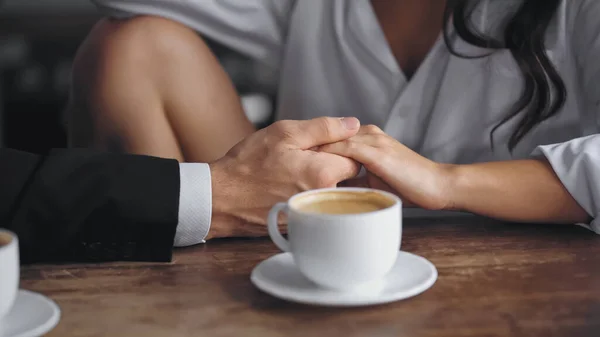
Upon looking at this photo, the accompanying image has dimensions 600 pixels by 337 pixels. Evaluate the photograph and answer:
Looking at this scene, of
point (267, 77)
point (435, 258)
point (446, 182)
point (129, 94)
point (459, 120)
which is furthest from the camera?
point (267, 77)

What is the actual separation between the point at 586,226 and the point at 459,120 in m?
0.34

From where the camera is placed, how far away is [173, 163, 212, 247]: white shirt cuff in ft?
2.61

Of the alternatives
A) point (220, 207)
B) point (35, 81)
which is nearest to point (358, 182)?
point (220, 207)

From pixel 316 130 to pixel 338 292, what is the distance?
0.27 m

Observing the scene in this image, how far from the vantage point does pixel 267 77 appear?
85.7 inches

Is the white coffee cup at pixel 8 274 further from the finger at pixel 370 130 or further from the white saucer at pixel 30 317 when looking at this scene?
the finger at pixel 370 130

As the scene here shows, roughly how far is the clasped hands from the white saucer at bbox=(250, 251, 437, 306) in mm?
142

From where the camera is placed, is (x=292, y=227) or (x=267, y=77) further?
(x=267, y=77)

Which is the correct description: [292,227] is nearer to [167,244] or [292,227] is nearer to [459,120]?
[167,244]

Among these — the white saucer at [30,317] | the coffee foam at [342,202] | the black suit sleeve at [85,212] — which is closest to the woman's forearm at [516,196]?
the coffee foam at [342,202]

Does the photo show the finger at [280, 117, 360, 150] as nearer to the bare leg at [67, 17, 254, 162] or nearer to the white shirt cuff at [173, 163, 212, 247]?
the white shirt cuff at [173, 163, 212, 247]

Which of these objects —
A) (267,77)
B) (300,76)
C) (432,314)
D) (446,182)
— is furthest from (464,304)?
(267,77)

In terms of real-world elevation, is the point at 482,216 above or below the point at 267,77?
above

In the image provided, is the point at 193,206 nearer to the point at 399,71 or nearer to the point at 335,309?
the point at 335,309
